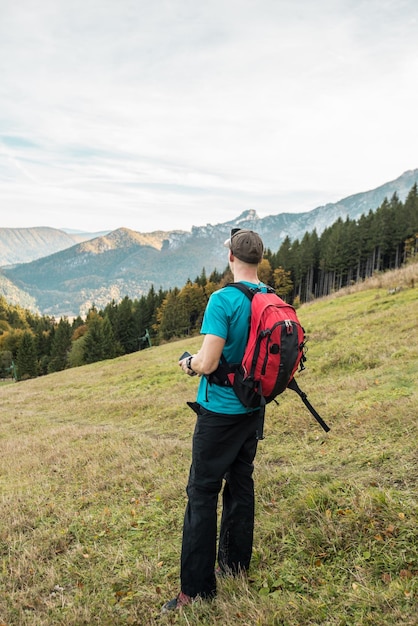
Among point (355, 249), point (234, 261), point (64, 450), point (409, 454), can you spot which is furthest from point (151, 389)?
point (355, 249)

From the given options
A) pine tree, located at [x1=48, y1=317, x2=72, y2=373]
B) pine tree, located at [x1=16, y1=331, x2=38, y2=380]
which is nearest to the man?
pine tree, located at [x1=48, y1=317, x2=72, y2=373]

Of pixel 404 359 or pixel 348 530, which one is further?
pixel 404 359

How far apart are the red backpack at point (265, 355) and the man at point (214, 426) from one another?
0.11 meters

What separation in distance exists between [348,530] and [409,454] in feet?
6.44

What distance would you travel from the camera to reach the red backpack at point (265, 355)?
3260 millimetres

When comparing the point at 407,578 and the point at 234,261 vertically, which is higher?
the point at 234,261

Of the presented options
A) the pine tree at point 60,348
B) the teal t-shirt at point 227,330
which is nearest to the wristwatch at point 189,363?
the teal t-shirt at point 227,330

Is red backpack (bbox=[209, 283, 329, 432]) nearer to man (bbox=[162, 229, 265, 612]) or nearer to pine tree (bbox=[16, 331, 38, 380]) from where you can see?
man (bbox=[162, 229, 265, 612])

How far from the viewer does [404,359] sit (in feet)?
31.9

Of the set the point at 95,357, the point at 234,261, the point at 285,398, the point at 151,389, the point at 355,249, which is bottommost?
the point at 95,357

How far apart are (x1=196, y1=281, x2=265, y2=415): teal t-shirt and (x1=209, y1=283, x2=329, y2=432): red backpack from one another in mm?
70

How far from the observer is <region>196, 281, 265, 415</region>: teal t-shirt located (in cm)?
329

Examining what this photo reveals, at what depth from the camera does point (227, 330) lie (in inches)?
131

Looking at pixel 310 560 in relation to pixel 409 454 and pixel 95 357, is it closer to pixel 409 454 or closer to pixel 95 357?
pixel 409 454
